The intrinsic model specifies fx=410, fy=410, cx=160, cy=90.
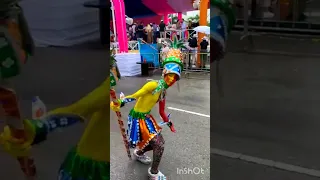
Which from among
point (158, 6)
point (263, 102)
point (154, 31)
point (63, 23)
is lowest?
point (263, 102)

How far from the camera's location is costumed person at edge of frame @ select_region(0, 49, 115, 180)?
Answer: 150 cm

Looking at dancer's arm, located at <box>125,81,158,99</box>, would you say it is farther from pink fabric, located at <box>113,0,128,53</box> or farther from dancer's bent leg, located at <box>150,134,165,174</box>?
pink fabric, located at <box>113,0,128,53</box>

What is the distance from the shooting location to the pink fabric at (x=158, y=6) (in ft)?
24.1

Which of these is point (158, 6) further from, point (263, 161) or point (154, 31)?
point (263, 161)

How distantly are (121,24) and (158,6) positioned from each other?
781 millimetres

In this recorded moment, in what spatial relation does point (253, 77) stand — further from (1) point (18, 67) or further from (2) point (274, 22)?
(1) point (18, 67)

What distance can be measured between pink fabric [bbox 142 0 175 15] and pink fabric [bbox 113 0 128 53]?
1.61ft

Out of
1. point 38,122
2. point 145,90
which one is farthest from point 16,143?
point 145,90

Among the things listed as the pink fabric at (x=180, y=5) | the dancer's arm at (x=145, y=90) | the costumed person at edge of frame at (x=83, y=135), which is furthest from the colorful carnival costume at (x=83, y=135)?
the pink fabric at (x=180, y=5)

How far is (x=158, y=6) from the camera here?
24.6 feet

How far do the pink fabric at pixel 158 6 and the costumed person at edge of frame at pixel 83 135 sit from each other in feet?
19.7

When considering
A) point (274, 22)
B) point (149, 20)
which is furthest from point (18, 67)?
point (149, 20)

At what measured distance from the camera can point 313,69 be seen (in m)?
1.83

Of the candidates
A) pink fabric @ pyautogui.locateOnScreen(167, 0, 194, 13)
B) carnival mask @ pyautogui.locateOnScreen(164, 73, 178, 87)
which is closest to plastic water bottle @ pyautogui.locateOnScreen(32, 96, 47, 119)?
carnival mask @ pyautogui.locateOnScreen(164, 73, 178, 87)
